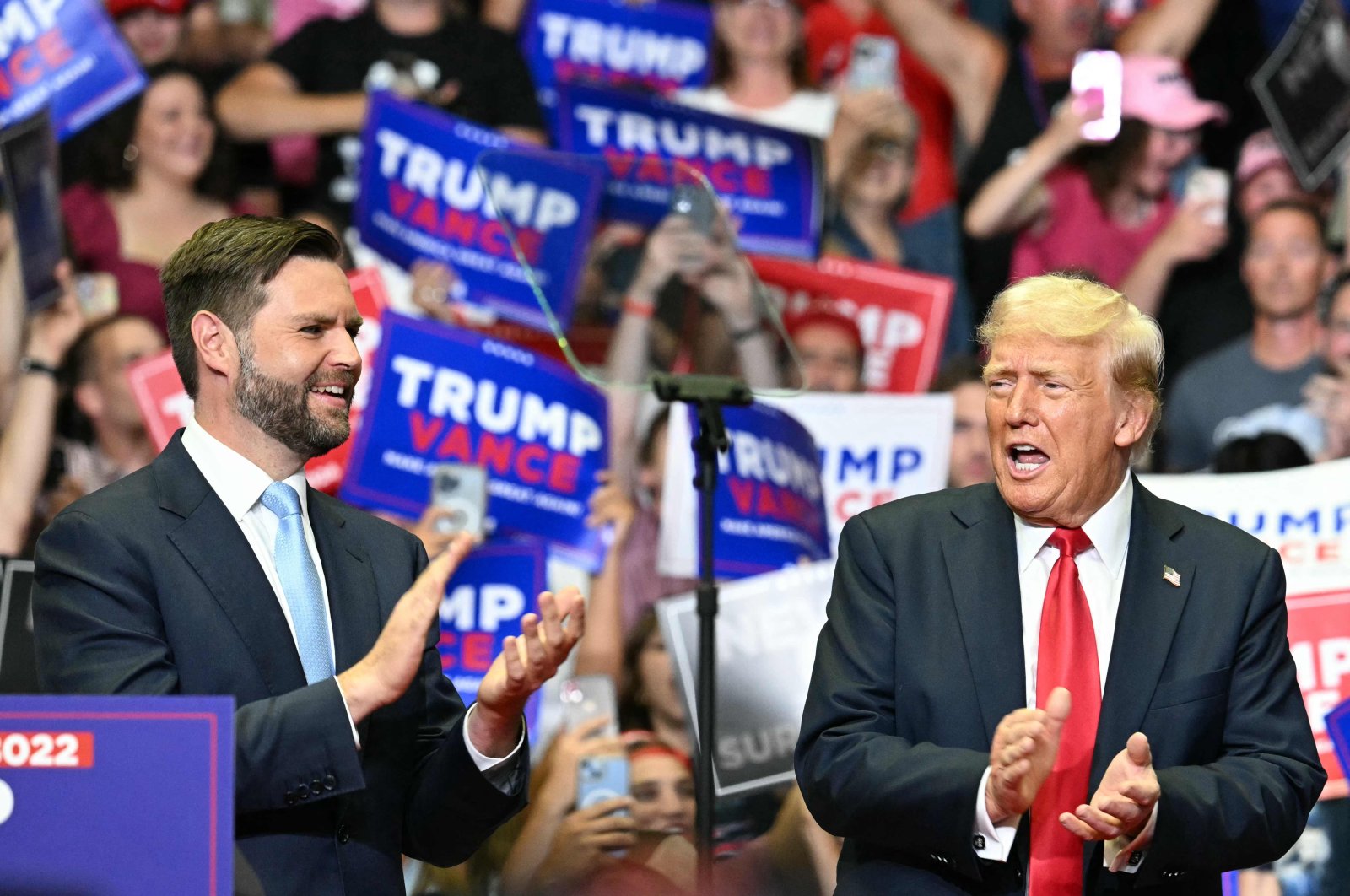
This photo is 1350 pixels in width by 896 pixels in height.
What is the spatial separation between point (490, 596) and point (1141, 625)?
250 centimetres

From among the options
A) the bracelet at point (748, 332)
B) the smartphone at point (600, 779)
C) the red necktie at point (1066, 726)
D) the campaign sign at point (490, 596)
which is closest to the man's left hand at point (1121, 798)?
the red necktie at point (1066, 726)

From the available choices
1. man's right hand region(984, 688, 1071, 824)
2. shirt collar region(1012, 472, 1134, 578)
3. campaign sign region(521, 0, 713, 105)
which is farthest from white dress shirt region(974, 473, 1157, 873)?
campaign sign region(521, 0, 713, 105)

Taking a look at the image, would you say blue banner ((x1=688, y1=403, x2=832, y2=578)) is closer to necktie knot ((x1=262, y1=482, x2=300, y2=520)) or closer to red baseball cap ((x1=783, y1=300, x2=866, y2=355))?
red baseball cap ((x1=783, y1=300, x2=866, y2=355))

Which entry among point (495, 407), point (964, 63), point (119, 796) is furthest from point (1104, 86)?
point (119, 796)

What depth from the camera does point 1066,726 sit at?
203cm

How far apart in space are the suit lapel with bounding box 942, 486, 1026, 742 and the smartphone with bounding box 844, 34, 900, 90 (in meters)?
2.93

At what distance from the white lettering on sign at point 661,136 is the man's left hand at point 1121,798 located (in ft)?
9.91

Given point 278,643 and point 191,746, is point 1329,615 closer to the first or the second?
point 278,643

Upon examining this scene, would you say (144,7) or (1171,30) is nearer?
(144,7)

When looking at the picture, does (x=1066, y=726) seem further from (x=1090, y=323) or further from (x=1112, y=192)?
(x=1112, y=192)

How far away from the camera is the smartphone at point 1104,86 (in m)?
4.91

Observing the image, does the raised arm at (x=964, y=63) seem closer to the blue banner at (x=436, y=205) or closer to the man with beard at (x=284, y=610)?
the blue banner at (x=436, y=205)

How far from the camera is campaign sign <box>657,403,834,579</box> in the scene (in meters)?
3.94

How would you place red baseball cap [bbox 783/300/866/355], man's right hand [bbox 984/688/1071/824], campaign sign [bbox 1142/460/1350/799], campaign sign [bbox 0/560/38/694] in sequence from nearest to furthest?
man's right hand [bbox 984/688/1071/824] → campaign sign [bbox 0/560/38/694] → campaign sign [bbox 1142/460/1350/799] → red baseball cap [bbox 783/300/866/355]
